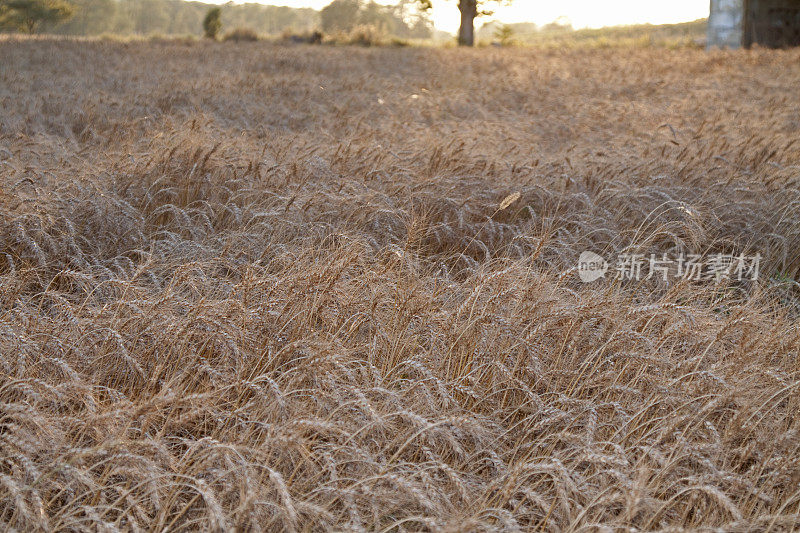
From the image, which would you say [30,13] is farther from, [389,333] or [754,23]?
[389,333]

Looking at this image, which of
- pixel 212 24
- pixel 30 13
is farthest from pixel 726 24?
pixel 30 13

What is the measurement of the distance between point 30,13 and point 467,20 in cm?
1784

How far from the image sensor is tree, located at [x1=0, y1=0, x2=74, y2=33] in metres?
25.5

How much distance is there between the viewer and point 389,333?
2498mm

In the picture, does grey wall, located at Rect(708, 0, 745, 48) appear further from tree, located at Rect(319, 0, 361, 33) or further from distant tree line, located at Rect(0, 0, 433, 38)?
tree, located at Rect(319, 0, 361, 33)

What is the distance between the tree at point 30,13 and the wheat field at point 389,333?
2402 cm

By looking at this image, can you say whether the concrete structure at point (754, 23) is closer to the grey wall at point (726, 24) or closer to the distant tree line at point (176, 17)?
the grey wall at point (726, 24)

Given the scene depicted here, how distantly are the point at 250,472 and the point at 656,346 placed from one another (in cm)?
162

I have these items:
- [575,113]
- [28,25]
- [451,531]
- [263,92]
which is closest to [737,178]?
[575,113]

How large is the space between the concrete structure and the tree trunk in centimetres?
874

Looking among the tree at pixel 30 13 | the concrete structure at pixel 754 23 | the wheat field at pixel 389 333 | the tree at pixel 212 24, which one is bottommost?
the wheat field at pixel 389 333

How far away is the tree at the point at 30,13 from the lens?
2550cm

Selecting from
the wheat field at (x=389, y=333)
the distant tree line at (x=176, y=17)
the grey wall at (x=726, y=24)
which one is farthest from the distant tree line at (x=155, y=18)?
the wheat field at (x=389, y=333)

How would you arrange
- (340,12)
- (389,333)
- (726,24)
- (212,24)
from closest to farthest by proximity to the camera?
1. (389,333)
2. (726,24)
3. (212,24)
4. (340,12)
